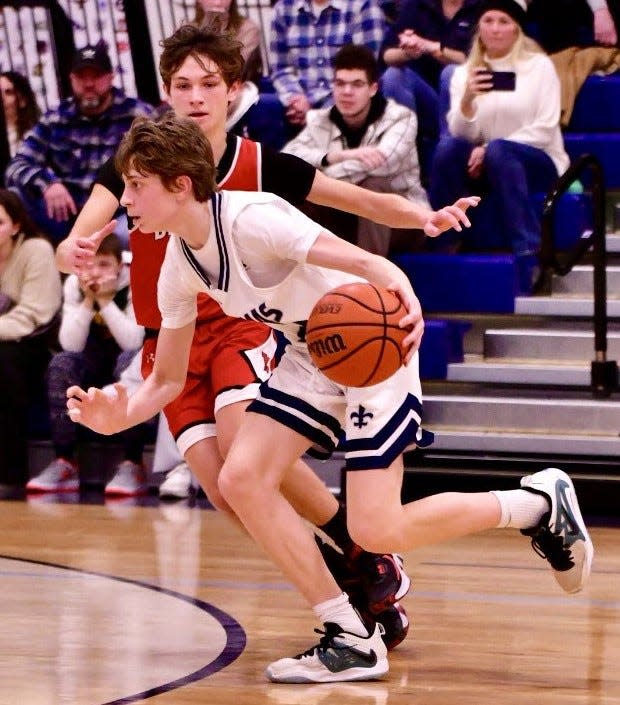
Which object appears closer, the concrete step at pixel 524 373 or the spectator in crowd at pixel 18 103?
the concrete step at pixel 524 373

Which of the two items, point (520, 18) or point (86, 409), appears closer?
point (86, 409)

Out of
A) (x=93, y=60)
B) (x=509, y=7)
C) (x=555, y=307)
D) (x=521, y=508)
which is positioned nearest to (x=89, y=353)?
(x=93, y=60)

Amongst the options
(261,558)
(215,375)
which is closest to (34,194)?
(261,558)

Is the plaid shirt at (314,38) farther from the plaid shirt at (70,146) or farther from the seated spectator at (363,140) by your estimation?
the plaid shirt at (70,146)

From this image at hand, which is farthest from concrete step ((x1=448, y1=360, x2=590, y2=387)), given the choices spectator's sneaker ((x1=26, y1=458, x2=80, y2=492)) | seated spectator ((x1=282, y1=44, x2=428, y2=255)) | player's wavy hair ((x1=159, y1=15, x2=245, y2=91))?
player's wavy hair ((x1=159, y1=15, x2=245, y2=91))

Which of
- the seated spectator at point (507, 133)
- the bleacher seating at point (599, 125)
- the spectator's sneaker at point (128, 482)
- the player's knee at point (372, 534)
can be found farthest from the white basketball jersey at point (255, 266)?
the bleacher seating at point (599, 125)

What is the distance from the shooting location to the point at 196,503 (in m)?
7.81

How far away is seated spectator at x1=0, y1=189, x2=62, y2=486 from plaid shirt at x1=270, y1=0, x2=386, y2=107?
1720mm

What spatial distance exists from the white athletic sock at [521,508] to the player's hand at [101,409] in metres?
1.07

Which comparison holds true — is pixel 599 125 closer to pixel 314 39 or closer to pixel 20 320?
pixel 314 39

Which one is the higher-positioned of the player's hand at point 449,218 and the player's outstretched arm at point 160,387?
the player's hand at point 449,218

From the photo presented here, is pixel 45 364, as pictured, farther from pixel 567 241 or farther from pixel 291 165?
pixel 291 165

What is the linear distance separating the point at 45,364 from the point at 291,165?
4.17 m

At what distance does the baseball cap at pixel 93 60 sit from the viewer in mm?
8883
